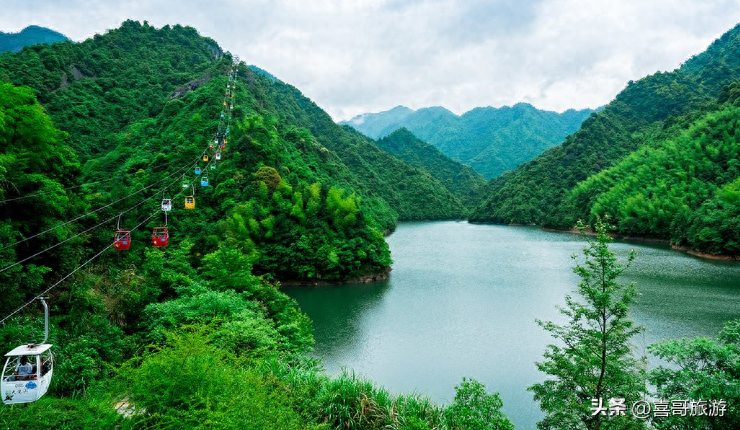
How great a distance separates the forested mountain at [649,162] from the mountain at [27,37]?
4209 inches

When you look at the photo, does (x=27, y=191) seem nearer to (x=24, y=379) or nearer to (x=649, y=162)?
(x=24, y=379)

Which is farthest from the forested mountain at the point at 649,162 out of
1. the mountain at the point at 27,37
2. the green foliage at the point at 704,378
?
the mountain at the point at 27,37

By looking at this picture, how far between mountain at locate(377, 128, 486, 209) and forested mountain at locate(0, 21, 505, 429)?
51.3 m

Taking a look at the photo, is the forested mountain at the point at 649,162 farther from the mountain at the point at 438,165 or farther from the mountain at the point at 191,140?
the mountain at the point at 191,140

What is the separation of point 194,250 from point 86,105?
31179mm

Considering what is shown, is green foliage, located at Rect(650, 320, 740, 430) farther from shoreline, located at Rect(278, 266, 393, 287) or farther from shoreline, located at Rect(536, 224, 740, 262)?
shoreline, located at Rect(536, 224, 740, 262)

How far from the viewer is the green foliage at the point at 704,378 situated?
289 inches

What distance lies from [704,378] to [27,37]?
141 meters

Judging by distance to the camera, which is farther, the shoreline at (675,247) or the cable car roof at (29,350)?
the shoreline at (675,247)

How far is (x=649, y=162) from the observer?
196 feet

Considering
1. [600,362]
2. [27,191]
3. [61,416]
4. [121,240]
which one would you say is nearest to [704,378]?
[600,362]

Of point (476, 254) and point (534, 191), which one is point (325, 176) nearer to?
point (476, 254)

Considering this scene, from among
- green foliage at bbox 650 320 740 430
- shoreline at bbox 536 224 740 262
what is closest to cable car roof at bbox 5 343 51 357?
green foliage at bbox 650 320 740 430

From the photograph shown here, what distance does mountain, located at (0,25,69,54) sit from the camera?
309 ft
